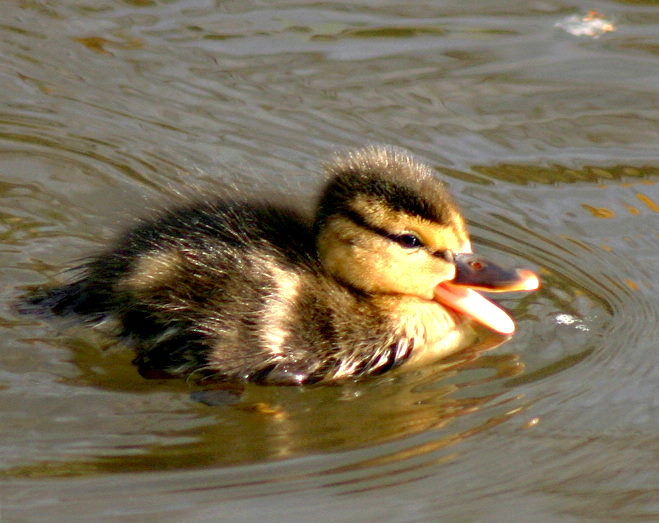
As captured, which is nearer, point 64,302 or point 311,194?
point 64,302

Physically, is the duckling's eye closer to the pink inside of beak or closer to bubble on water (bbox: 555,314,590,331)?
the pink inside of beak

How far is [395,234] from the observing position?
3.93m

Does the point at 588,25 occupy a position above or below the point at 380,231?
above

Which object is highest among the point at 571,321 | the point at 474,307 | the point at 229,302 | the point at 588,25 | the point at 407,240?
the point at 588,25

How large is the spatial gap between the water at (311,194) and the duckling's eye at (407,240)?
38cm

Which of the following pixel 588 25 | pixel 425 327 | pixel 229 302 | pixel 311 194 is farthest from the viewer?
pixel 588 25

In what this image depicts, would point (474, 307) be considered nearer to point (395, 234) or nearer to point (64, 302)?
point (395, 234)

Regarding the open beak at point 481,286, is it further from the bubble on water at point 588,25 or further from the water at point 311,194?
the bubble on water at point 588,25

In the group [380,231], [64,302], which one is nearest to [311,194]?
[380,231]

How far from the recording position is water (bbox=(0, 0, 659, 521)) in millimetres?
3365

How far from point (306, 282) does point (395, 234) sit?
29 cm

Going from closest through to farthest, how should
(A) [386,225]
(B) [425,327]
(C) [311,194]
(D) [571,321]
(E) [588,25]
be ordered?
(A) [386,225] → (B) [425,327] → (D) [571,321] → (C) [311,194] → (E) [588,25]

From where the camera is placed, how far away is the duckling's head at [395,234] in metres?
3.90

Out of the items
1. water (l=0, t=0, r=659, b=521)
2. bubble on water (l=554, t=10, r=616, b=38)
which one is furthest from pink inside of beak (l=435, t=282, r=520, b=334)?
bubble on water (l=554, t=10, r=616, b=38)
